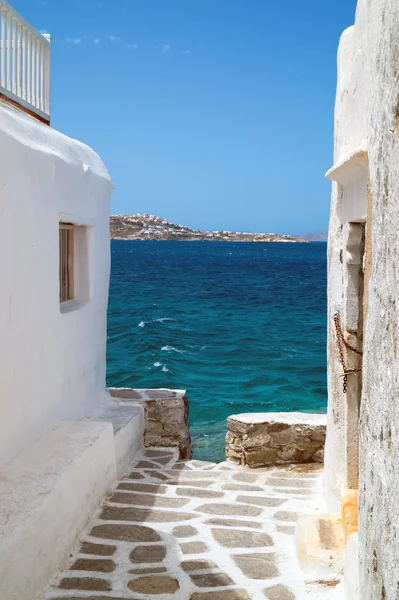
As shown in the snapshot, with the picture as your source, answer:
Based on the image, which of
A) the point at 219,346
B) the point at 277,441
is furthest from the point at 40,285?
the point at 219,346

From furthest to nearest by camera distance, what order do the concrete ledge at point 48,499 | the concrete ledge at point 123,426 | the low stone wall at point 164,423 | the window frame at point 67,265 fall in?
the low stone wall at point 164,423
the window frame at point 67,265
the concrete ledge at point 123,426
the concrete ledge at point 48,499

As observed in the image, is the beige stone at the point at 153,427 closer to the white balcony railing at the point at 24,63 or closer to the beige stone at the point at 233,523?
the beige stone at the point at 233,523

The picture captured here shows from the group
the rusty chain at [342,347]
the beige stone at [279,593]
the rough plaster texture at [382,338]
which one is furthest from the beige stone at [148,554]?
the rough plaster texture at [382,338]

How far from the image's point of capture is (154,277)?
182 ft

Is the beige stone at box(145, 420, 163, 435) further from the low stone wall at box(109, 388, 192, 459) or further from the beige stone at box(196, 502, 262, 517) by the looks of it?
the beige stone at box(196, 502, 262, 517)

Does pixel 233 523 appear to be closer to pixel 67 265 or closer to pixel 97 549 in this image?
pixel 97 549

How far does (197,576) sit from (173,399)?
3741mm

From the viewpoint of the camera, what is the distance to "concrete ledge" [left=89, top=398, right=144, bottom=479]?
22.6 feet

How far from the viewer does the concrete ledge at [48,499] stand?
12.8ft

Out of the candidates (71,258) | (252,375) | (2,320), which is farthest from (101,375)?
(252,375)

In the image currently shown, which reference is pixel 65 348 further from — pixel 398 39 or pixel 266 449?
pixel 398 39

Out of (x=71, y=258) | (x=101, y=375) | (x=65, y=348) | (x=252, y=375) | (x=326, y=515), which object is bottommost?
(x=252, y=375)

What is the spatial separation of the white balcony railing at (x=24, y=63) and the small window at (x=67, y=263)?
119cm

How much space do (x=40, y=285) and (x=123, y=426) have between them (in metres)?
2.00
